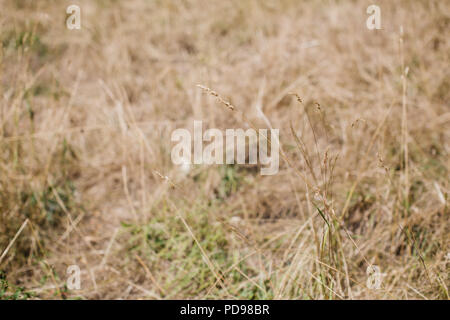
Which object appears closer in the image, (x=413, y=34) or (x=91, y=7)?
(x=413, y=34)

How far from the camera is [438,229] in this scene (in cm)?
114

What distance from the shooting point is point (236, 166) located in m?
1.49

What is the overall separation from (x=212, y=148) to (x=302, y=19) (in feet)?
3.99

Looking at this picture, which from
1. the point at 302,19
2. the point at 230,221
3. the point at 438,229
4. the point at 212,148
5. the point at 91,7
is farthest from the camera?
the point at 91,7

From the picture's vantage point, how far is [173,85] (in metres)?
1.87

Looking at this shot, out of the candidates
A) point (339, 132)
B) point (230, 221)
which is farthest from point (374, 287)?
point (339, 132)

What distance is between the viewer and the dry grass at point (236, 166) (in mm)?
1113

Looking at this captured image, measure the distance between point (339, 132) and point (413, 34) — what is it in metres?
0.85

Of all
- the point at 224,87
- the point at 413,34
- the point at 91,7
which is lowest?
the point at 224,87

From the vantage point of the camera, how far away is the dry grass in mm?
1113
